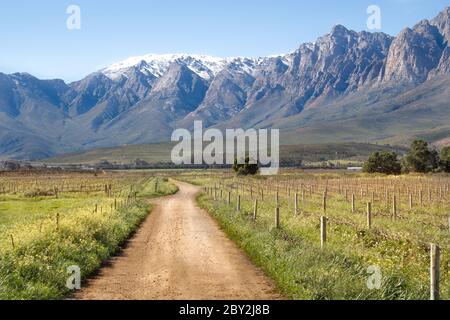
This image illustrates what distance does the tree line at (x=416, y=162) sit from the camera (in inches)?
4850

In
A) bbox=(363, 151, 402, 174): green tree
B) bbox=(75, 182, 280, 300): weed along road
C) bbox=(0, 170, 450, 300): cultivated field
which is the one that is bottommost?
bbox=(75, 182, 280, 300): weed along road

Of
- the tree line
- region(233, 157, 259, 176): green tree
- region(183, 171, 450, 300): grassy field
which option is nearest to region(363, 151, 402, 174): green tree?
the tree line

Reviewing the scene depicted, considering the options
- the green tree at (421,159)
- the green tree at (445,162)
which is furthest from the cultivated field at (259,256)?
the green tree at (445,162)

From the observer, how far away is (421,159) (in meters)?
123

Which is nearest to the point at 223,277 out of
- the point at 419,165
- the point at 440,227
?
the point at 440,227

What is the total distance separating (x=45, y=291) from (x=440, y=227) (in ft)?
64.7

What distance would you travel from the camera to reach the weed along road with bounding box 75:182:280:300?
53.4 ft

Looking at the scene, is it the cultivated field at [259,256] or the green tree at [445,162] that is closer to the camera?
the cultivated field at [259,256]

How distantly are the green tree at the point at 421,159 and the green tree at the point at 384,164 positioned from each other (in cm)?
308

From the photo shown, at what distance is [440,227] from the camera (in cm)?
2811

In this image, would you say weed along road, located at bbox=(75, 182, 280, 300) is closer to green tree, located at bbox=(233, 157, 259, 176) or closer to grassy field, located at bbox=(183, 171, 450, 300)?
grassy field, located at bbox=(183, 171, 450, 300)

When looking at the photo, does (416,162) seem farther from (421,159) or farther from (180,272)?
(180,272)

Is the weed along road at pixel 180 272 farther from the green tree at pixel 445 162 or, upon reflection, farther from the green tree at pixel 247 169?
the green tree at pixel 445 162

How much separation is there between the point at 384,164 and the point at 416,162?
692cm
